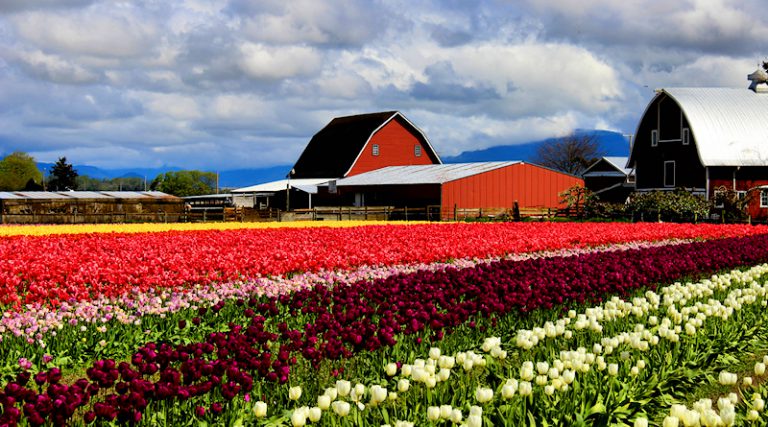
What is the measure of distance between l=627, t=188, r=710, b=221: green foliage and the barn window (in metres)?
8.09

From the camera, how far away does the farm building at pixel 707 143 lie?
2074 inches

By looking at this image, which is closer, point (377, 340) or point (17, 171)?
point (377, 340)

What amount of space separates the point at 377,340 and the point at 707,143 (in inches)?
1970

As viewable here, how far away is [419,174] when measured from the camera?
63281 millimetres

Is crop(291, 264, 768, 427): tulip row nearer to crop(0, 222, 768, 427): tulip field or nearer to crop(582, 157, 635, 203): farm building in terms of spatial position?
crop(0, 222, 768, 427): tulip field

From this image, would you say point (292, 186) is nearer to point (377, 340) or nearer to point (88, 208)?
point (88, 208)

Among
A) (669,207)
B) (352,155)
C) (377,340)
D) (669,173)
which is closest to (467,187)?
(669,173)

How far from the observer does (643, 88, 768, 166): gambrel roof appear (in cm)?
5253

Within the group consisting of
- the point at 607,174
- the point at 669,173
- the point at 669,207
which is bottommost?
the point at 669,207

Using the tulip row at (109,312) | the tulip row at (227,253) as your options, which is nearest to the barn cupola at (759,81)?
the tulip row at (227,253)

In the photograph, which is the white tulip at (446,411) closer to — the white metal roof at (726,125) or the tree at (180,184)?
the white metal roof at (726,125)

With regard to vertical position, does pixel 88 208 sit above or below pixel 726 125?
below

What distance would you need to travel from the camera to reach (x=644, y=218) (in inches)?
1891

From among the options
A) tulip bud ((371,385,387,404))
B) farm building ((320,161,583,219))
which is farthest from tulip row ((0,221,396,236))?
tulip bud ((371,385,387,404))
